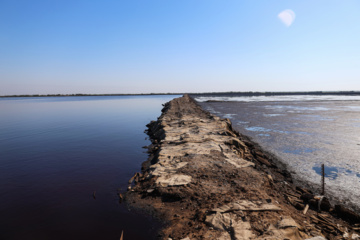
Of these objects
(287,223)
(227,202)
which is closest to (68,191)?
(227,202)

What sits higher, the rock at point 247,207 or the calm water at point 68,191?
the rock at point 247,207

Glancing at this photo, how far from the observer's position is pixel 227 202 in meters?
4.72

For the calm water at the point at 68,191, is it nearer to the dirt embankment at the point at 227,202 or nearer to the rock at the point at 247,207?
the dirt embankment at the point at 227,202

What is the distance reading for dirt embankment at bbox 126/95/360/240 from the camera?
12.6ft

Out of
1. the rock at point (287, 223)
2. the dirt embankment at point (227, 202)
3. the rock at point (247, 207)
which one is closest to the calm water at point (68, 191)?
the dirt embankment at point (227, 202)

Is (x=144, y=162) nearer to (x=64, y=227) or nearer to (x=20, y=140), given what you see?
(x=64, y=227)

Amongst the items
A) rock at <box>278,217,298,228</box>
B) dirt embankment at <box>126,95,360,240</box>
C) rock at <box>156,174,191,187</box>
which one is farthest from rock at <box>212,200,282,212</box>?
rock at <box>156,174,191,187</box>

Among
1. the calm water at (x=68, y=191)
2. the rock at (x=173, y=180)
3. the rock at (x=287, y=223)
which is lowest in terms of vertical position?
the calm water at (x=68, y=191)

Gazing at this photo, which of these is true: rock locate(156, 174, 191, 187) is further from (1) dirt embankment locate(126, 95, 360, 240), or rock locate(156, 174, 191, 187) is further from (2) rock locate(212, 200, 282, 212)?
(2) rock locate(212, 200, 282, 212)

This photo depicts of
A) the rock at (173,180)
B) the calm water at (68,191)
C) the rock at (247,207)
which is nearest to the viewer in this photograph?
the rock at (247,207)

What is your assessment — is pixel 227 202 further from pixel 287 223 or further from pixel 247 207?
pixel 287 223

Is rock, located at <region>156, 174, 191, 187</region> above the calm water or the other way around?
above

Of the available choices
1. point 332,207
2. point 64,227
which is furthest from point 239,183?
point 64,227

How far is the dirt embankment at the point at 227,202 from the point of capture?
12.6 ft
